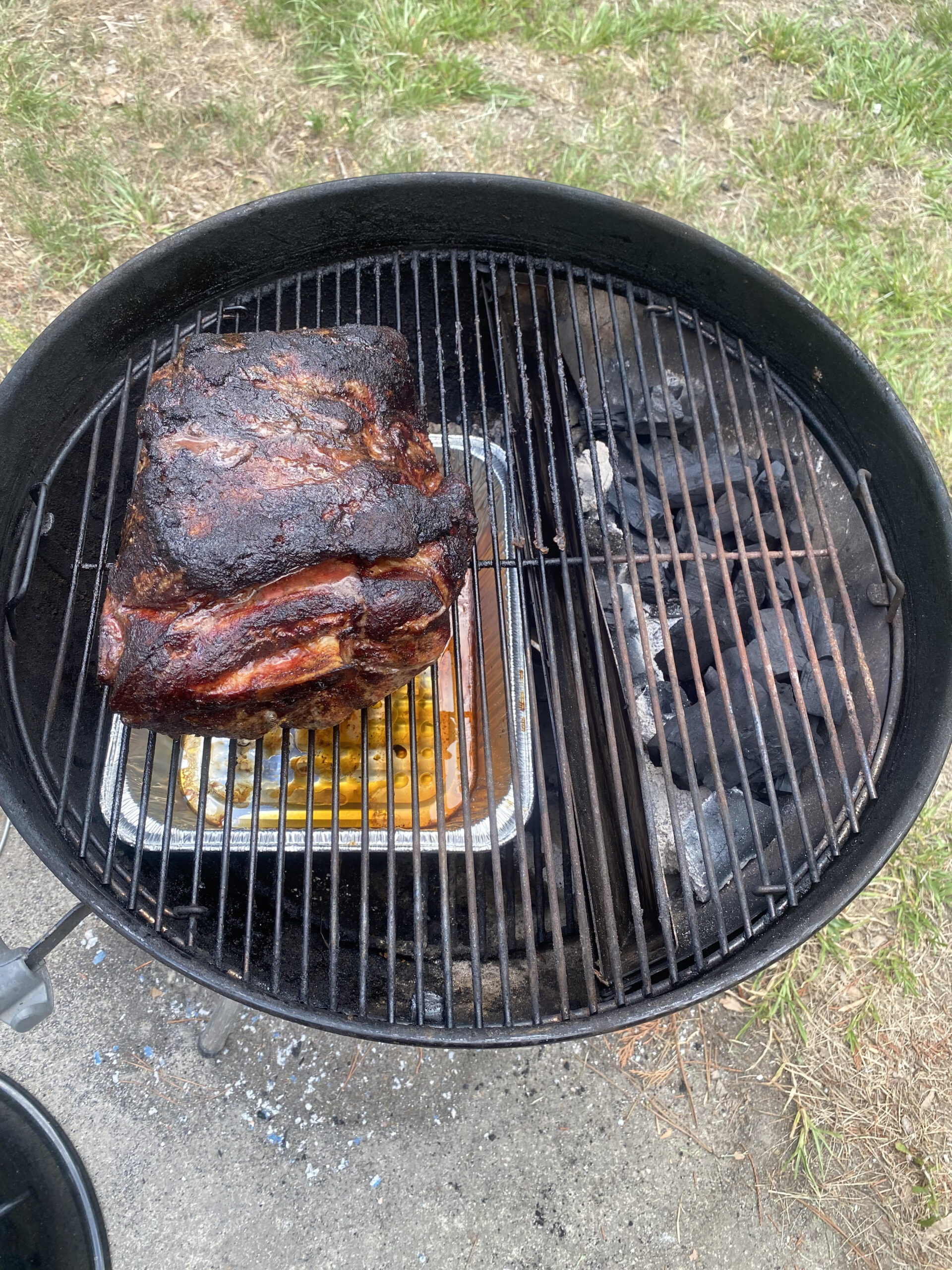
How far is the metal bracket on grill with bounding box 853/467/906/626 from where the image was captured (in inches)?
86.4

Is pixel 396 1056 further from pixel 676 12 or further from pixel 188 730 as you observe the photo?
pixel 676 12

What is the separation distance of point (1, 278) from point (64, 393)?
1.75 meters

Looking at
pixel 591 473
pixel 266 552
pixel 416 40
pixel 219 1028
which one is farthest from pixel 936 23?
pixel 219 1028

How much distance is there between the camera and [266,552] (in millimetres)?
1695

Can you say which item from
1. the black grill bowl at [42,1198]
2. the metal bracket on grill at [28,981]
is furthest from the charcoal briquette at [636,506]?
the black grill bowl at [42,1198]

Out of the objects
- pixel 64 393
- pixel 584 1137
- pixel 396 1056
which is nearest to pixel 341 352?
pixel 64 393

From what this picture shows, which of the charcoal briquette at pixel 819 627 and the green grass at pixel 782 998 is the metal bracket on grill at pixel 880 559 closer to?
the charcoal briquette at pixel 819 627

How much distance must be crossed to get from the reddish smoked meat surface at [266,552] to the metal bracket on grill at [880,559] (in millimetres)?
1274

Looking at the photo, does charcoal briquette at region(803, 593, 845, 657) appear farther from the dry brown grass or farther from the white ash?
the dry brown grass

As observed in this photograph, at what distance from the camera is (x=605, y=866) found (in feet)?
6.67

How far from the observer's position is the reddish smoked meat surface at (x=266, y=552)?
67.2 inches

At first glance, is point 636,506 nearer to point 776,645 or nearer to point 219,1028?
point 776,645

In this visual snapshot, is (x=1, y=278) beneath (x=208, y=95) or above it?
beneath

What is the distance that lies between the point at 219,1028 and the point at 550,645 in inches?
67.4
